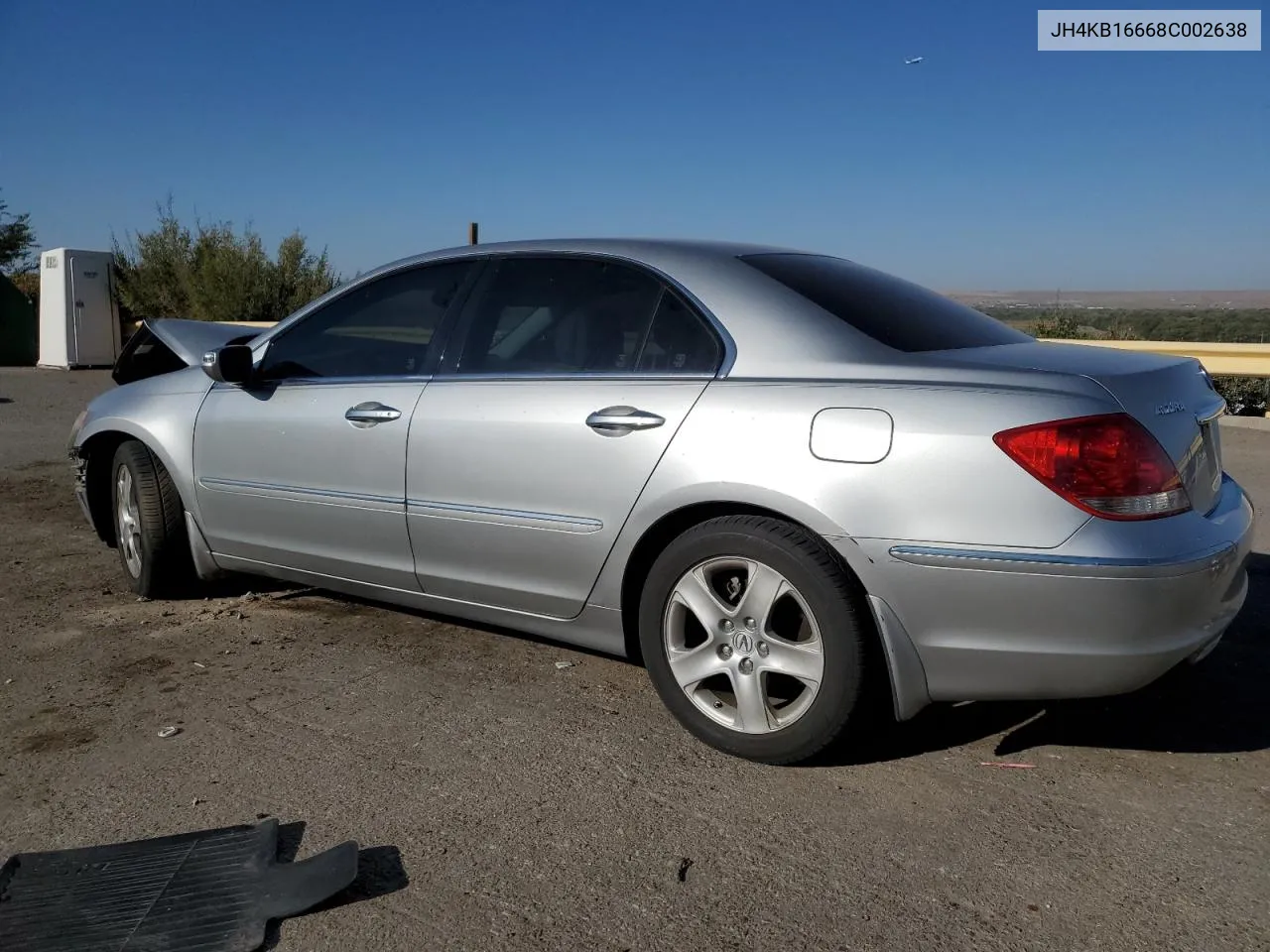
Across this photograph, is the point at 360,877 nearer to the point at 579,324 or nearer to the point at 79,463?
the point at 579,324

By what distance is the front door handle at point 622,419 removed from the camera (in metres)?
3.46

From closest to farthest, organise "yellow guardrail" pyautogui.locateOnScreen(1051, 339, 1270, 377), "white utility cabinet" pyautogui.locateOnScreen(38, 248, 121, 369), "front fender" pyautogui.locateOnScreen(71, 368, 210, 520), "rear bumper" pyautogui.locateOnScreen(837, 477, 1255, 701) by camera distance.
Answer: "rear bumper" pyautogui.locateOnScreen(837, 477, 1255, 701)
"front fender" pyautogui.locateOnScreen(71, 368, 210, 520)
"yellow guardrail" pyautogui.locateOnScreen(1051, 339, 1270, 377)
"white utility cabinet" pyautogui.locateOnScreen(38, 248, 121, 369)

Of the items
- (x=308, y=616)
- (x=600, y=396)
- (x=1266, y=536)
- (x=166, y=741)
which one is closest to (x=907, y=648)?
(x=600, y=396)

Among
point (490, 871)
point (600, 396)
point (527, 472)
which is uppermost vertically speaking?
point (600, 396)

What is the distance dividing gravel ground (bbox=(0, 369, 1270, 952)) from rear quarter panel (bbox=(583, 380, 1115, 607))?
750mm

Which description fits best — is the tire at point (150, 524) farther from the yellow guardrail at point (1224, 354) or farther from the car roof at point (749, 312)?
the yellow guardrail at point (1224, 354)

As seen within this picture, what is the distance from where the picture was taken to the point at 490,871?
2734mm

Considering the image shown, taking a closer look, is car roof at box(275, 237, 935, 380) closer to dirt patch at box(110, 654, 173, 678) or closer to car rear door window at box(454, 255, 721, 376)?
car rear door window at box(454, 255, 721, 376)

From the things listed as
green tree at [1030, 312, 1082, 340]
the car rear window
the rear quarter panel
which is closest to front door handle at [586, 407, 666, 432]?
the rear quarter panel

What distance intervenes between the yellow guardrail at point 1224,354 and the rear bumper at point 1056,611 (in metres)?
9.44

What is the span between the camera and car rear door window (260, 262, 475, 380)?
429 cm

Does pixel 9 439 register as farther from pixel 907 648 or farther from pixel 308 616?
pixel 907 648

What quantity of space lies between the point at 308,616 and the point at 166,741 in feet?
4.53

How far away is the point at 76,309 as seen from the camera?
2033cm
